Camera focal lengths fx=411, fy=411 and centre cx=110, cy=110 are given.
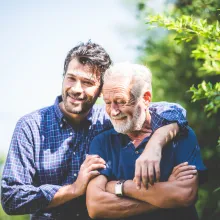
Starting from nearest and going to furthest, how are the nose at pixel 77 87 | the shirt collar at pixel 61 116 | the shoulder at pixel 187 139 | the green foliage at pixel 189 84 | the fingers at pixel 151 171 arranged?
the fingers at pixel 151 171 → the shoulder at pixel 187 139 → the nose at pixel 77 87 → the shirt collar at pixel 61 116 → the green foliage at pixel 189 84

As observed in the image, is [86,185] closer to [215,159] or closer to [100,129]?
[100,129]

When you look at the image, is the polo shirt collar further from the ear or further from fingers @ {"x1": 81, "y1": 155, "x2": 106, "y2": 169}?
fingers @ {"x1": 81, "y1": 155, "x2": 106, "y2": 169}

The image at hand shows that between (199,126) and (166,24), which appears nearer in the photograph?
(166,24)

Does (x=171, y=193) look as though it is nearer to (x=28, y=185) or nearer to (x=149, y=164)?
(x=149, y=164)

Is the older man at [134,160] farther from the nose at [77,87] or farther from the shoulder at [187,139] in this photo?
the nose at [77,87]

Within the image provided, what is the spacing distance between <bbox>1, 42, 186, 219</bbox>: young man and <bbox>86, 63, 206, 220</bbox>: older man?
0.11 meters

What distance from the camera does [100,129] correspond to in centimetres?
360

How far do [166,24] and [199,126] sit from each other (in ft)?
21.7

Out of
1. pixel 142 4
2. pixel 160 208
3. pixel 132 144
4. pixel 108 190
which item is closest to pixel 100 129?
pixel 132 144

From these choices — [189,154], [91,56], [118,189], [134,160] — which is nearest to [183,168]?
[189,154]

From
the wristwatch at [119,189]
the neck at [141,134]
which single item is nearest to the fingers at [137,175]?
the wristwatch at [119,189]

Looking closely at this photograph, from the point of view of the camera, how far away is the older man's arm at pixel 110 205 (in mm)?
2906

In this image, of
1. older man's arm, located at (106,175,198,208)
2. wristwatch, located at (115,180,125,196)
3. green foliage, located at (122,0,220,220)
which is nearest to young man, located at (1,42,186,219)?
wristwatch, located at (115,180,125,196)

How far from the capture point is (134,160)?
3.06 m
